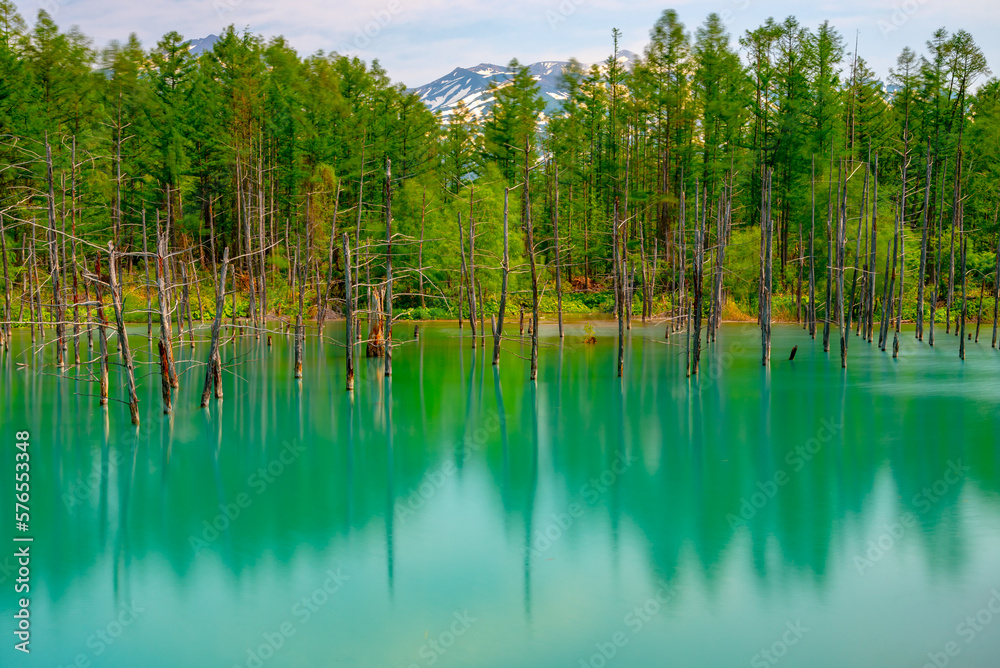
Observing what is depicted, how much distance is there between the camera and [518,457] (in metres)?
14.0

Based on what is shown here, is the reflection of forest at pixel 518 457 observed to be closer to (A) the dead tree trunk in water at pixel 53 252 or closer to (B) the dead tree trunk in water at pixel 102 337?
(B) the dead tree trunk in water at pixel 102 337

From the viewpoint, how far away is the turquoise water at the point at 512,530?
7.03m

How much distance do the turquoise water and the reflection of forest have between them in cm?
7

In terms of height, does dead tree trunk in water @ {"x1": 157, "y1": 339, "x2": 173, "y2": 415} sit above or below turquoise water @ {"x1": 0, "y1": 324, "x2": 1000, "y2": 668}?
above

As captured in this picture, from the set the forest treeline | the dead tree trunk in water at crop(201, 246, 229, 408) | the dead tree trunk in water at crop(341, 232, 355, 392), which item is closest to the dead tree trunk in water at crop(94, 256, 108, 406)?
the dead tree trunk in water at crop(201, 246, 229, 408)

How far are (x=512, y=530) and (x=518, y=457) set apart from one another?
3.98m

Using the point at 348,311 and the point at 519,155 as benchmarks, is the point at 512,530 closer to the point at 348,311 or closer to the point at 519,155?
the point at 348,311

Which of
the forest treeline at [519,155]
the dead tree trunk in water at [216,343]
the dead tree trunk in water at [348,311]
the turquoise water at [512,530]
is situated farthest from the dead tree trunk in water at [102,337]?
the forest treeline at [519,155]

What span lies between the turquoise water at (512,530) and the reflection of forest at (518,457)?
0.07 m

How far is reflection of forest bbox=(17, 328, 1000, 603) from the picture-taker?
9672 mm

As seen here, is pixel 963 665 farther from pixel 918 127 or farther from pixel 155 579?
pixel 918 127

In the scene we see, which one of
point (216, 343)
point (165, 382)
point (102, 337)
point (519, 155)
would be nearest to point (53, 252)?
point (102, 337)

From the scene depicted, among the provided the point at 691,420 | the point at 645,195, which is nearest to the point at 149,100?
the point at 645,195

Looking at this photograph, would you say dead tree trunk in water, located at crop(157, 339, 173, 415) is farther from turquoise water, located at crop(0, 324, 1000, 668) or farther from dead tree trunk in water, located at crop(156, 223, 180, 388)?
turquoise water, located at crop(0, 324, 1000, 668)
